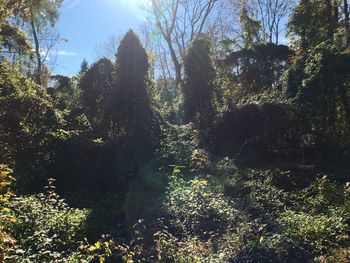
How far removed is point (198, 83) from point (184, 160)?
4695 millimetres

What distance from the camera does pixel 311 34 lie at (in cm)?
1591

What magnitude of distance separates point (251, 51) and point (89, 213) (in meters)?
13.4

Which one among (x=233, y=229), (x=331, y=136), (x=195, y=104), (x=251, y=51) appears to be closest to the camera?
(x=233, y=229)

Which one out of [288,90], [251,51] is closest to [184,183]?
[288,90]

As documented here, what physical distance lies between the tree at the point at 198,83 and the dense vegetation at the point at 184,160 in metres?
0.05

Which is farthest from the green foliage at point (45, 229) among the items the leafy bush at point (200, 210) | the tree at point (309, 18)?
the tree at point (309, 18)

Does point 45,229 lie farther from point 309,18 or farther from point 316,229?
point 309,18

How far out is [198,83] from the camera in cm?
1524

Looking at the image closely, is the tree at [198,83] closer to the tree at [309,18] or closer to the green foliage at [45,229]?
the tree at [309,18]

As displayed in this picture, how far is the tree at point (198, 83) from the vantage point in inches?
594

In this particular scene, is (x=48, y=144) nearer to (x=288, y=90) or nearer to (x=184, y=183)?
(x=184, y=183)

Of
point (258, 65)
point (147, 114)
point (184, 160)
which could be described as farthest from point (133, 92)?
point (258, 65)

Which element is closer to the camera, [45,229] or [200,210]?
[45,229]

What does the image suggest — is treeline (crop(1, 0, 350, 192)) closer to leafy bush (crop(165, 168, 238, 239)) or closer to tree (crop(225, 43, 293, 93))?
tree (crop(225, 43, 293, 93))
